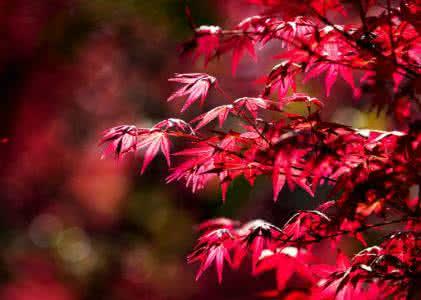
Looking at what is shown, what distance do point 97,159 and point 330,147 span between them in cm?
376

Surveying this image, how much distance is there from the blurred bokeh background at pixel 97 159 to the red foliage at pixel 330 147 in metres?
2.72

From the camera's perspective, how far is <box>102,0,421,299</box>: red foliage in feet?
2.71

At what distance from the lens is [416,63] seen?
959mm

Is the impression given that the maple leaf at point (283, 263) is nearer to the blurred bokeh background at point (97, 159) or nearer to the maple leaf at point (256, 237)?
the maple leaf at point (256, 237)

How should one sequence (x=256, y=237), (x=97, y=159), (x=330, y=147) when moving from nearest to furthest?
1. (x=330, y=147)
2. (x=256, y=237)
3. (x=97, y=159)

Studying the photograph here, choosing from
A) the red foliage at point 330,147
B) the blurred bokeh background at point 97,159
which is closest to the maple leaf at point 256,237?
the red foliage at point 330,147

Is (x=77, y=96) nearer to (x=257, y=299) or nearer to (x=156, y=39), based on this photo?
(x=156, y=39)

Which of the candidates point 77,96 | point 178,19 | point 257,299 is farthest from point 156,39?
point 257,299

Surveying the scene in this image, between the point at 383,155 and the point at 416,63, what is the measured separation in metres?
0.18

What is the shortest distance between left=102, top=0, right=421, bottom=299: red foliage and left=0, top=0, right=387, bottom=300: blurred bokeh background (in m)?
2.72

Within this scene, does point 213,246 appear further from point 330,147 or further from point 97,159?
point 97,159

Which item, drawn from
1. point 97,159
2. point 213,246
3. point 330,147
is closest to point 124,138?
point 213,246

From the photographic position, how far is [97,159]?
4461mm

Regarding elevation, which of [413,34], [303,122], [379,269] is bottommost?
[379,269]
